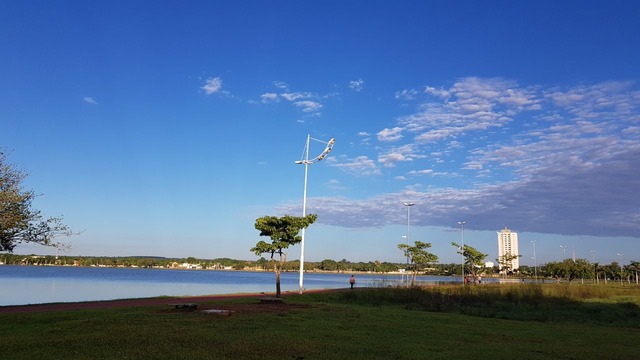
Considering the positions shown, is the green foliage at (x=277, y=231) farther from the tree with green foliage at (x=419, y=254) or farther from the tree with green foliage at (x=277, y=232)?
the tree with green foliage at (x=419, y=254)

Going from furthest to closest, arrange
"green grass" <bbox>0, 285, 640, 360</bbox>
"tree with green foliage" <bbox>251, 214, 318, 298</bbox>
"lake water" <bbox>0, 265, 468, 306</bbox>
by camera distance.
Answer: "lake water" <bbox>0, 265, 468, 306</bbox> → "tree with green foliage" <bbox>251, 214, 318, 298</bbox> → "green grass" <bbox>0, 285, 640, 360</bbox>

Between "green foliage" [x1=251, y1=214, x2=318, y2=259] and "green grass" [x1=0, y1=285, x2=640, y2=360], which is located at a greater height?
"green foliage" [x1=251, y1=214, x2=318, y2=259]

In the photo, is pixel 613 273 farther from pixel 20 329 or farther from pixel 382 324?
pixel 20 329

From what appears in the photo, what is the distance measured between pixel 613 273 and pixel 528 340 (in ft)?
361

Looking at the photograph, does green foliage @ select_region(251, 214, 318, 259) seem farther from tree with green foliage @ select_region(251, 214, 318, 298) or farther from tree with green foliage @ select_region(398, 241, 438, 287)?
tree with green foliage @ select_region(398, 241, 438, 287)

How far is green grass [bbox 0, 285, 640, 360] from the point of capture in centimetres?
1105

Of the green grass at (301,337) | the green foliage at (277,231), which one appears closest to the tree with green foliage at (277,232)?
the green foliage at (277,231)

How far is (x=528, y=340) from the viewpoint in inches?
591

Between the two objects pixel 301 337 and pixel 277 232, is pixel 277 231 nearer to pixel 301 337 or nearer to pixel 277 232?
pixel 277 232

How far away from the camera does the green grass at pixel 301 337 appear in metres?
11.1

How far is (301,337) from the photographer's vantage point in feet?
44.4

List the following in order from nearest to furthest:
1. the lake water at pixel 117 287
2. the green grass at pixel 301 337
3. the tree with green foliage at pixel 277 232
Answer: the green grass at pixel 301 337 < the tree with green foliage at pixel 277 232 < the lake water at pixel 117 287

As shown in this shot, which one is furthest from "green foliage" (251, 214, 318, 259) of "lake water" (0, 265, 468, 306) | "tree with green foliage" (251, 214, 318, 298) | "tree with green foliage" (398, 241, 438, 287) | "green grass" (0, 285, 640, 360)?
"tree with green foliage" (398, 241, 438, 287)

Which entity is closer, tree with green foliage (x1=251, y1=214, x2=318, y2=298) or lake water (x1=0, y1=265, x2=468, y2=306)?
tree with green foliage (x1=251, y1=214, x2=318, y2=298)
